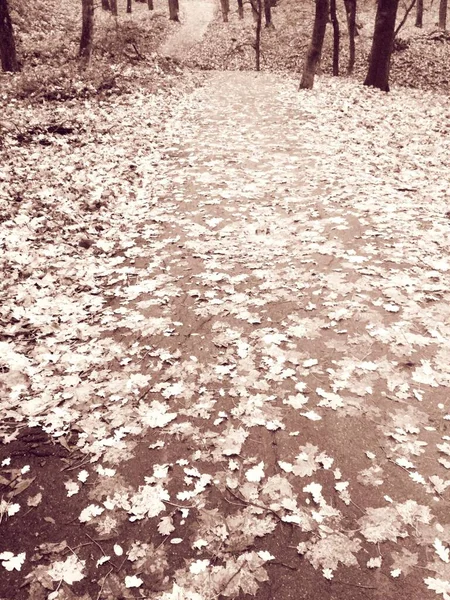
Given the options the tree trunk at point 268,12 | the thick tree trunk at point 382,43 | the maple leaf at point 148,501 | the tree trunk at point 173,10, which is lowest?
the maple leaf at point 148,501

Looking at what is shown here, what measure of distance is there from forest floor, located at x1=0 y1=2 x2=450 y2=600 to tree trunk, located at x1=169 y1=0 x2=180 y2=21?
32335mm

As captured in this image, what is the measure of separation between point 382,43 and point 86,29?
10.9 m

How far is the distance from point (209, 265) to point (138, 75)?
A: 13415mm

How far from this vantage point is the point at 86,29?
1602 centimetres

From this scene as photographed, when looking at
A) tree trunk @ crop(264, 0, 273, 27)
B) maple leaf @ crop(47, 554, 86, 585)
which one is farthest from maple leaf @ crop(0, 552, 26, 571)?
tree trunk @ crop(264, 0, 273, 27)

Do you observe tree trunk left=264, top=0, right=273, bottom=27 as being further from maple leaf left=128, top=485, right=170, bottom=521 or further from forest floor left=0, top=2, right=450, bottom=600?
maple leaf left=128, top=485, right=170, bottom=521

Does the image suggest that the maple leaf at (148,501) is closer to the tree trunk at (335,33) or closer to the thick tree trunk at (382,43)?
the thick tree trunk at (382,43)

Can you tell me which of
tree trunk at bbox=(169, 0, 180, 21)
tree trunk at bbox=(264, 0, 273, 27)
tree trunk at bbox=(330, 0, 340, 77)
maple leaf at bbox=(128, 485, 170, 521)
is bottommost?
maple leaf at bbox=(128, 485, 170, 521)

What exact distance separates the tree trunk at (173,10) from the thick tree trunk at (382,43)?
24.8m

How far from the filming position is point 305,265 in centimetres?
563

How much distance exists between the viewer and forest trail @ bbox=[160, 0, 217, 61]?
26.7 m

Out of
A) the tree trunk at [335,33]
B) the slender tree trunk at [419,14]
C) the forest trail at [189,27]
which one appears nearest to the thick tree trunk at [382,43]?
the tree trunk at [335,33]

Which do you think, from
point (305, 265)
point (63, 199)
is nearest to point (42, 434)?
point (305, 265)

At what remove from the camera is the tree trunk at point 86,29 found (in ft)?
51.8
